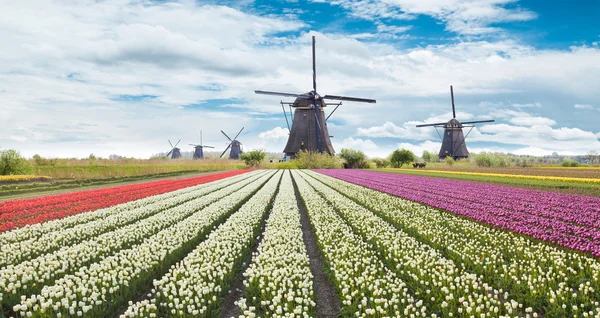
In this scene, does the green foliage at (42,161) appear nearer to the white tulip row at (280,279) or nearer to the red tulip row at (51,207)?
the red tulip row at (51,207)

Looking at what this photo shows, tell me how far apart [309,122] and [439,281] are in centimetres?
6634

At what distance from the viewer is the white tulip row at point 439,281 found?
6363 mm

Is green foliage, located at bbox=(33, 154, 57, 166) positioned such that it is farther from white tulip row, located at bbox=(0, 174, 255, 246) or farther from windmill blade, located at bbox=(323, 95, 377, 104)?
white tulip row, located at bbox=(0, 174, 255, 246)

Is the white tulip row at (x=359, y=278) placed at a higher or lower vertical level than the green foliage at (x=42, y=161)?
lower

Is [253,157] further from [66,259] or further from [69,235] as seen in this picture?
[66,259]

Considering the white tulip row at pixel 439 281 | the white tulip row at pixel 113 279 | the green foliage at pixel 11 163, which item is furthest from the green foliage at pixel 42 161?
the white tulip row at pixel 439 281

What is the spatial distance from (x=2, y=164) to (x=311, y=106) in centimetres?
4661

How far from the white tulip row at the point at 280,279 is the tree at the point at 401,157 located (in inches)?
2935

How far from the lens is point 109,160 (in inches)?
2530

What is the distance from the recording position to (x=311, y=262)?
10.4 m

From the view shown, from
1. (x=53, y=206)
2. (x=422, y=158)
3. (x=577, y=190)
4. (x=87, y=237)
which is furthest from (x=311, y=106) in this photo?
(x=422, y=158)

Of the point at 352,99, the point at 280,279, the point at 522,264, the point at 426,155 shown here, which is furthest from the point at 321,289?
the point at 426,155

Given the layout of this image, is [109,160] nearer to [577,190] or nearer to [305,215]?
[305,215]

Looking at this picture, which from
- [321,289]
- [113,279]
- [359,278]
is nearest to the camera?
[359,278]
